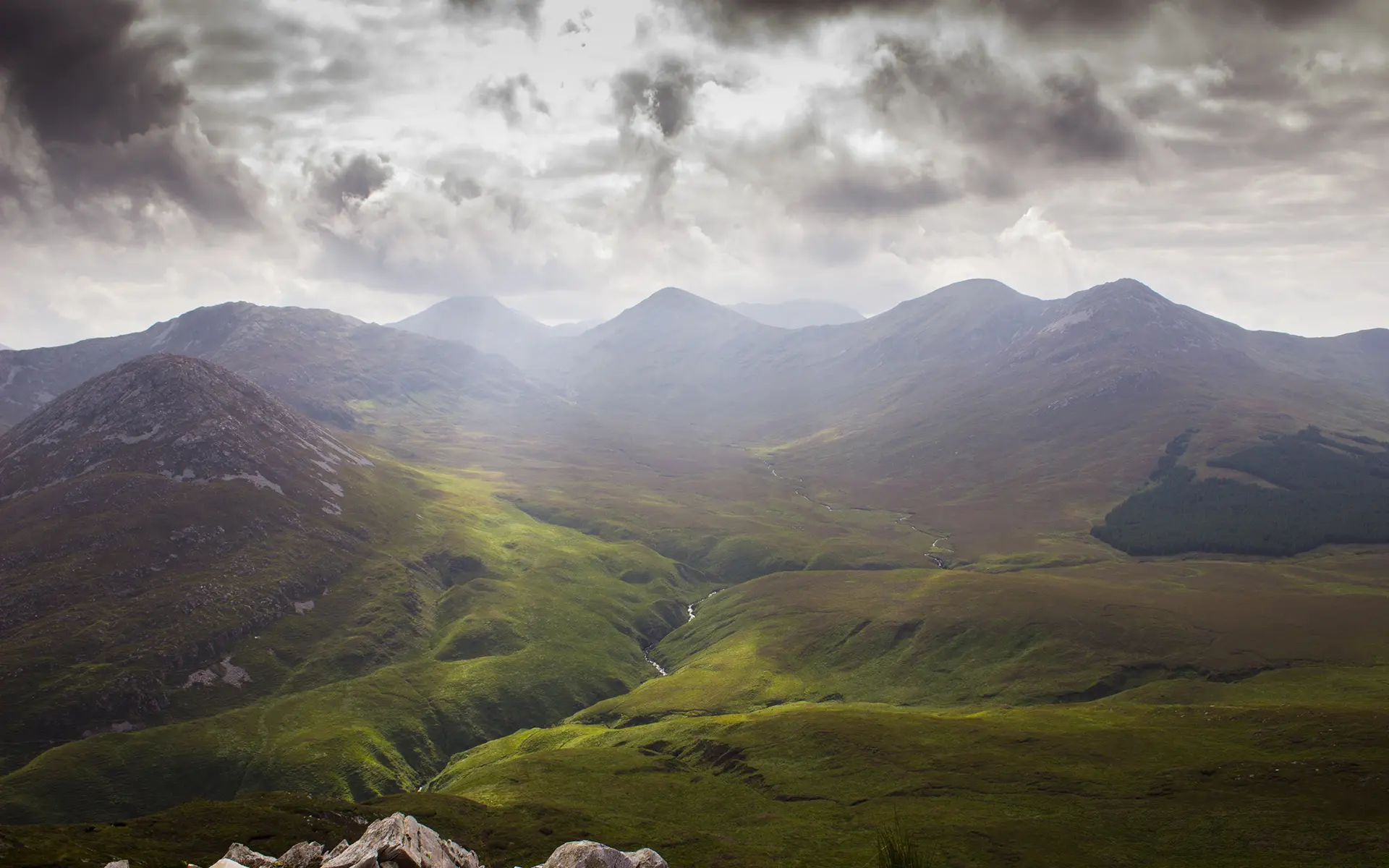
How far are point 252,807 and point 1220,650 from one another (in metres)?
223

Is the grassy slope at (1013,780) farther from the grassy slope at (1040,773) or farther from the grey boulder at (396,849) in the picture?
the grey boulder at (396,849)

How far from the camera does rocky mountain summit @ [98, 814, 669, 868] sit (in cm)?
6412

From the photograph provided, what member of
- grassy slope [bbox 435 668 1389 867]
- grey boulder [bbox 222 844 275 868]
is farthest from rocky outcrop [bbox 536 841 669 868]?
grassy slope [bbox 435 668 1389 867]

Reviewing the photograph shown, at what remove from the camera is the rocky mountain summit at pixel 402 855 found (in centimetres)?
6412

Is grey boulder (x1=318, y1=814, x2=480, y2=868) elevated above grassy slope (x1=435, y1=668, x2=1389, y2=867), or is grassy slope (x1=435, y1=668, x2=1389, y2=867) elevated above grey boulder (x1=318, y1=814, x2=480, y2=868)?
grey boulder (x1=318, y1=814, x2=480, y2=868)

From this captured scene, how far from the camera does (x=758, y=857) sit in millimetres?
109438

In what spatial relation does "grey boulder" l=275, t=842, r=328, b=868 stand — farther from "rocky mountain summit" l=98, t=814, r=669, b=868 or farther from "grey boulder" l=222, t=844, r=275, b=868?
"grey boulder" l=222, t=844, r=275, b=868

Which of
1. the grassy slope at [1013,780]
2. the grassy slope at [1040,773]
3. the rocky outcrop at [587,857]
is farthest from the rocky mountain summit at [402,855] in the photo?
the grassy slope at [1040,773]

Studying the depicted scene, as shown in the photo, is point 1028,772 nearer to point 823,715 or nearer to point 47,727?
point 823,715

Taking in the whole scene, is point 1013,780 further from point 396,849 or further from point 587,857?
point 396,849

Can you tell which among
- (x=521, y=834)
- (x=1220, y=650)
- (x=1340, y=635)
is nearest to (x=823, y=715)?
(x=521, y=834)

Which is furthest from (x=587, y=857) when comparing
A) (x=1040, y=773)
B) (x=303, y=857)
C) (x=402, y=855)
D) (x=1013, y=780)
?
(x=1040, y=773)

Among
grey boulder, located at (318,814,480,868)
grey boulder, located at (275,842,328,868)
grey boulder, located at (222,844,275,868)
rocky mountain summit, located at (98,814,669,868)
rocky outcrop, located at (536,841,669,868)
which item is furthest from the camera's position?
grey boulder, located at (275,842,328,868)

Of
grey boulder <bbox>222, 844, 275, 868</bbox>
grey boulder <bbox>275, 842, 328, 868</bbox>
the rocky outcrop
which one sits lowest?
grey boulder <bbox>275, 842, 328, 868</bbox>
